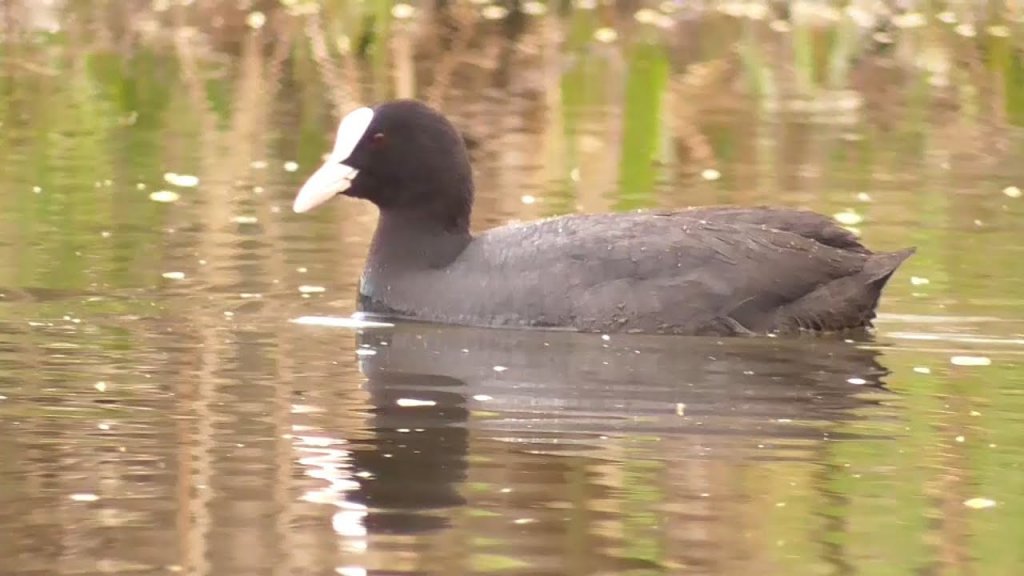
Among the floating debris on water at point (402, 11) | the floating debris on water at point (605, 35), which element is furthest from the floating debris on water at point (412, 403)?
the floating debris on water at point (402, 11)

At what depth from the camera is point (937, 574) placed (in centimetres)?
507

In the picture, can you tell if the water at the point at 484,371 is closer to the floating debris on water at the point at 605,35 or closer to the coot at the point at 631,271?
the coot at the point at 631,271

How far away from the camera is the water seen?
5363mm

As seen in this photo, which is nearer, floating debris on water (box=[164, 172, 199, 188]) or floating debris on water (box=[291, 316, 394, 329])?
floating debris on water (box=[291, 316, 394, 329])

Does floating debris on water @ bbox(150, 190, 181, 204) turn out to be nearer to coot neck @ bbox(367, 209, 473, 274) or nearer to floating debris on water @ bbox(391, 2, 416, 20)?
coot neck @ bbox(367, 209, 473, 274)

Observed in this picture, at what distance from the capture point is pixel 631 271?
8.56 m

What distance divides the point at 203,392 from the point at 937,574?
9.32 ft

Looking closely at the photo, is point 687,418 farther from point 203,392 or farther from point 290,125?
point 290,125

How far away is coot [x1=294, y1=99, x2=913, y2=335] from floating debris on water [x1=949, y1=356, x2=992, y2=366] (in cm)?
73

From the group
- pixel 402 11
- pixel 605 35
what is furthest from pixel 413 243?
pixel 402 11

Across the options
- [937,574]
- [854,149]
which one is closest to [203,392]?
[937,574]

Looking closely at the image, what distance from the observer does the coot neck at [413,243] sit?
898 centimetres

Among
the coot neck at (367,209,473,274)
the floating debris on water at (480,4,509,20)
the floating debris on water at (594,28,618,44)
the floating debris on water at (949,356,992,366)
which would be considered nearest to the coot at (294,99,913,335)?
the coot neck at (367,209,473,274)

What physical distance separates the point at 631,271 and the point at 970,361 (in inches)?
52.9
